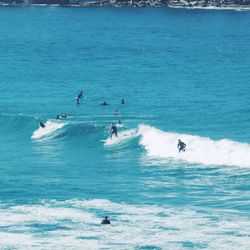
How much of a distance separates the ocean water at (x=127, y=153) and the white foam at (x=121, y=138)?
0.08 m

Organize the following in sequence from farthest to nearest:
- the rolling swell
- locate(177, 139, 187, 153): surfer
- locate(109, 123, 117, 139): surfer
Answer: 1. locate(109, 123, 117, 139): surfer
2. locate(177, 139, 187, 153): surfer
3. the rolling swell

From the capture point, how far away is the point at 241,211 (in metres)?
63.7

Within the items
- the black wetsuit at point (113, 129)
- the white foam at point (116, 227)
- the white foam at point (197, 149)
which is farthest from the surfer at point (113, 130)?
the white foam at point (116, 227)

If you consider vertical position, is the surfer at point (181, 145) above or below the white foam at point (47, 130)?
below

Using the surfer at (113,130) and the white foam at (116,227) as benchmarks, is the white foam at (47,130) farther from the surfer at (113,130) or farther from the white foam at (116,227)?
the white foam at (116,227)

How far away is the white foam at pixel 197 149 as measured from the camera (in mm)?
78062

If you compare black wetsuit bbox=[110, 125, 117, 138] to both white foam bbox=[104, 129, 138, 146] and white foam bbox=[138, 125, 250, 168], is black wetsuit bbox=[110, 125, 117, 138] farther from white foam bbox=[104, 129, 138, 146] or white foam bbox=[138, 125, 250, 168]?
white foam bbox=[138, 125, 250, 168]

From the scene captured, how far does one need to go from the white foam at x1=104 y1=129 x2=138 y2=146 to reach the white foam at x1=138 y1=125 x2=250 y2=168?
91 cm

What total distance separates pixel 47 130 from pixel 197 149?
16.3 meters

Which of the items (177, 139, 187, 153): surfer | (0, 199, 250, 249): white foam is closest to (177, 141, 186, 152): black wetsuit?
(177, 139, 187, 153): surfer

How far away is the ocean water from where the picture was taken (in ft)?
199

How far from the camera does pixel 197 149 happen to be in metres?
81.0

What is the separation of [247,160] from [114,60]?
2664 inches

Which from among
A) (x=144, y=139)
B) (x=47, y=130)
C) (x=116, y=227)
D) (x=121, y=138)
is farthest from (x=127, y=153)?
(x=116, y=227)
